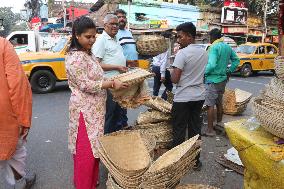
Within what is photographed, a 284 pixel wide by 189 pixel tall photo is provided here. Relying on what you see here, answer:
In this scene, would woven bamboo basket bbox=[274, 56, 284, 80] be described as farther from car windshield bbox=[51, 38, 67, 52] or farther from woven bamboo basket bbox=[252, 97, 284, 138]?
car windshield bbox=[51, 38, 67, 52]

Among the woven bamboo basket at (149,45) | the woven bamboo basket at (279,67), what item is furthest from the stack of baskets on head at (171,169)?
the woven bamboo basket at (149,45)

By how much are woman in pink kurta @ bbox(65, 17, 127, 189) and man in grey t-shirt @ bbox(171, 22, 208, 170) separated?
106 centimetres

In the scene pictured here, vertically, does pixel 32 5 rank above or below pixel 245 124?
above

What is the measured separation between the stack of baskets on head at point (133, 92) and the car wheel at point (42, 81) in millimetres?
7852

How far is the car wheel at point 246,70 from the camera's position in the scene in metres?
16.7

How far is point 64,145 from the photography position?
5.54m

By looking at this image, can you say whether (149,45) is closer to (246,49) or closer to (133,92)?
(133,92)

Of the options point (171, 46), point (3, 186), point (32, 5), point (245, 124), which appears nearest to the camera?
point (245, 124)

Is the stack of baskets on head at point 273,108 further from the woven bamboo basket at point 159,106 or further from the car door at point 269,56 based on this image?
the car door at point 269,56

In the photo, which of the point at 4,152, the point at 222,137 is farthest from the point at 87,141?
the point at 222,137

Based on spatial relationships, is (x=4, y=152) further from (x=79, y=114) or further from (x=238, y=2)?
(x=238, y=2)

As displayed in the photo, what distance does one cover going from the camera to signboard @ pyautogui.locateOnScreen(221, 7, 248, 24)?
2636cm

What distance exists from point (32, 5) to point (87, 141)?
36.8 meters

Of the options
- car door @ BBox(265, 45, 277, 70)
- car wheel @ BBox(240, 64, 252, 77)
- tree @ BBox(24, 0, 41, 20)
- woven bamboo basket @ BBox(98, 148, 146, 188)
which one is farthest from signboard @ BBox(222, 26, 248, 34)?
woven bamboo basket @ BBox(98, 148, 146, 188)
